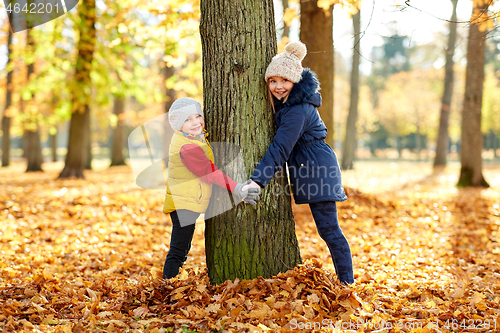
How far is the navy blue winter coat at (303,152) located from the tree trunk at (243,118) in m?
0.19

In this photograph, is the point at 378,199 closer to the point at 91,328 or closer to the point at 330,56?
the point at 330,56

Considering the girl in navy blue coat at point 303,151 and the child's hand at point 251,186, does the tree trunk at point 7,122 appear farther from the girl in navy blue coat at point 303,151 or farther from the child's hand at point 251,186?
the child's hand at point 251,186

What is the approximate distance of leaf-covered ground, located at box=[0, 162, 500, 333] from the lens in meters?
2.57

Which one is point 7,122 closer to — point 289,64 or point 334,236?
point 289,64

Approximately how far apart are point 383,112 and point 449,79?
55.6 feet

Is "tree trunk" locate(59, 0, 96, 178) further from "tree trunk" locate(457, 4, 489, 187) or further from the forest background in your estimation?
"tree trunk" locate(457, 4, 489, 187)

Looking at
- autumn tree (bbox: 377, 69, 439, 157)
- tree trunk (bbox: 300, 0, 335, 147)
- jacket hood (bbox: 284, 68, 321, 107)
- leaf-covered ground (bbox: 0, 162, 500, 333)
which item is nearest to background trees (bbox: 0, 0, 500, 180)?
tree trunk (bbox: 300, 0, 335, 147)

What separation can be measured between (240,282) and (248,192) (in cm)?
78

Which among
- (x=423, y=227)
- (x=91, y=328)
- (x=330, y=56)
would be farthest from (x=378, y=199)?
(x=91, y=328)

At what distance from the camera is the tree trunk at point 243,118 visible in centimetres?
295

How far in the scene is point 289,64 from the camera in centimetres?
A: 284

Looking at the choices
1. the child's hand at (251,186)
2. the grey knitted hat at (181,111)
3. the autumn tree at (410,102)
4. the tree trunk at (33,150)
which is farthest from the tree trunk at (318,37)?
the autumn tree at (410,102)

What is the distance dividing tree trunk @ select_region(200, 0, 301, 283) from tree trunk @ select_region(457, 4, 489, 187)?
937cm

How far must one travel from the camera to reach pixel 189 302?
2771mm
